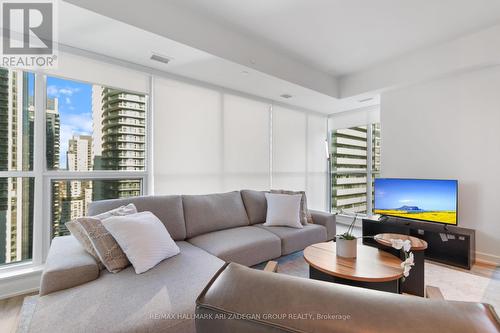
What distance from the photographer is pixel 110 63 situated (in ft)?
9.04

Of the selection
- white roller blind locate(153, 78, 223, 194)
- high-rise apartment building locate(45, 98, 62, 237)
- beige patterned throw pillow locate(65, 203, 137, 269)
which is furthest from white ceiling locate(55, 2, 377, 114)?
beige patterned throw pillow locate(65, 203, 137, 269)

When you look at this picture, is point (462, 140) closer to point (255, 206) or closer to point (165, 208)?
point (255, 206)

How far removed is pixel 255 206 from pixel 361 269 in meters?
1.75

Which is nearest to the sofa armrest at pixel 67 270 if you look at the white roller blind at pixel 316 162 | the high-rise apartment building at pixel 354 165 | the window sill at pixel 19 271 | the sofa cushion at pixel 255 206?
the window sill at pixel 19 271

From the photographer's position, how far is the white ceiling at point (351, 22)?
2371mm

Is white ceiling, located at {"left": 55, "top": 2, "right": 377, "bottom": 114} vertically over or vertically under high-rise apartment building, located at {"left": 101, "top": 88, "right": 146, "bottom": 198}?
over

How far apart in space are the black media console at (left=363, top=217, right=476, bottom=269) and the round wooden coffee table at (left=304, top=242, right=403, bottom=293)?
814 millimetres

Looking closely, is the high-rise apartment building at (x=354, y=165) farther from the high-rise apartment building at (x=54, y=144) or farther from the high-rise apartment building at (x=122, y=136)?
the high-rise apartment building at (x=54, y=144)

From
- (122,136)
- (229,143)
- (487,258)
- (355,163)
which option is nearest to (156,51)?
(122,136)

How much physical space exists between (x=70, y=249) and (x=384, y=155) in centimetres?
437

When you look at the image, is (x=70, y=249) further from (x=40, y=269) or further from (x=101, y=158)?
(x=101, y=158)

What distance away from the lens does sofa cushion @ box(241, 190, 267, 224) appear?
128 inches

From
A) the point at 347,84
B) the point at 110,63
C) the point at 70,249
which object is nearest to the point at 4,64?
the point at 110,63

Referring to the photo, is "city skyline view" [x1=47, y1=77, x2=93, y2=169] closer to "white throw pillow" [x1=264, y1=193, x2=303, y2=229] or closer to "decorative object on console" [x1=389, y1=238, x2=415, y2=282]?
"white throw pillow" [x1=264, y1=193, x2=303, y2=229]
